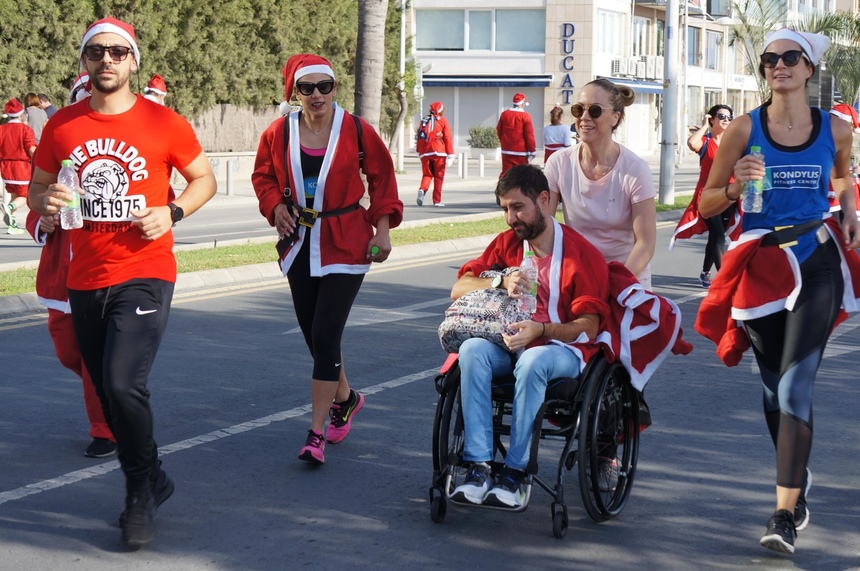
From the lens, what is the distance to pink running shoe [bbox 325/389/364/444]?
6578 millimetres

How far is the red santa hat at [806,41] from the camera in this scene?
4984 mm

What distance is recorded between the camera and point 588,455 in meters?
5.16

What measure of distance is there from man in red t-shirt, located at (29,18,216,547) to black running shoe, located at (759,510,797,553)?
7.62ft

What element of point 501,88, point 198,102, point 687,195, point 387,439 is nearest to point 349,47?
point 198,102

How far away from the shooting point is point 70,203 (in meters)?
4.88

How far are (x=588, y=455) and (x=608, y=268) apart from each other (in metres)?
0.78

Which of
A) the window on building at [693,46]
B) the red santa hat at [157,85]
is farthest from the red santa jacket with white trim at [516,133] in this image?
the window on building at [693,46]

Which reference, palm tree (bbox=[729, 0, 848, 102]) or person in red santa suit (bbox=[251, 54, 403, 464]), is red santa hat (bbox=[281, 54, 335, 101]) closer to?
person in red santa suit (bbox=[251, 54, 403, 464])

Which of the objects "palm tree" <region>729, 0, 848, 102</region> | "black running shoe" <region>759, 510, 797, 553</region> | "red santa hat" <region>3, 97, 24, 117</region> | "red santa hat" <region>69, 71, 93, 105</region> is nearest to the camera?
"black running shoe" <region>759, 510, 797, 553</region>

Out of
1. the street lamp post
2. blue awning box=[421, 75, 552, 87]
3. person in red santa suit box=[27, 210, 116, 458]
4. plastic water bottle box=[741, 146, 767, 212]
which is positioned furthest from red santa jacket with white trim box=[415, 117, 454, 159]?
blue awning box=[421, 75, 552, 87]

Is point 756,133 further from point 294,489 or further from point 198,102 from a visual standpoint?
point 198,102

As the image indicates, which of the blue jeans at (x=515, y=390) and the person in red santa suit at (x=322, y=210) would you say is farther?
the person in red santa suit at (x=322, y=210)

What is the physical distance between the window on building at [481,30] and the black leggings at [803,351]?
54010 millimetres

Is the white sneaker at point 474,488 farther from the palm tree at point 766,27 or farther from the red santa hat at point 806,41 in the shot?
the palm tree at point 766,27
